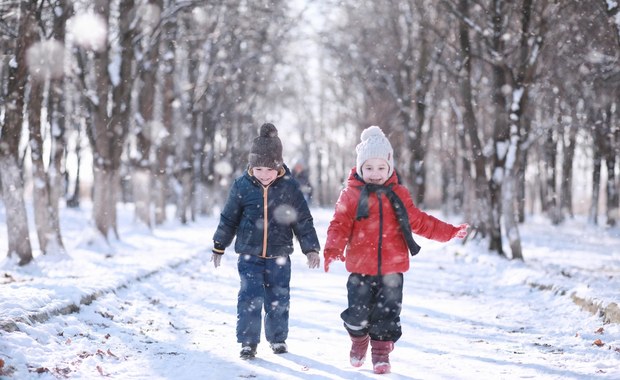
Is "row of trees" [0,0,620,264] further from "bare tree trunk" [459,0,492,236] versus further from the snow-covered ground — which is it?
the snow-covered ground

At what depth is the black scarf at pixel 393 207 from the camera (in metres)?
5.11

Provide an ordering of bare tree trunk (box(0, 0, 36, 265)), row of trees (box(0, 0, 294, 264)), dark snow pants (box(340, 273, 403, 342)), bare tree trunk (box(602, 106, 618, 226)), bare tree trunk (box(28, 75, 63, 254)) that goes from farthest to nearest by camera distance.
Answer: bare tree trunk (box(602, 106, 618, 226)) < bare tree trunk (box(28, 75, 63, 254)) < row of trees (box(0, 0, 294, 264)) < bare tree trunk (box(0, 0, 36, 265)) < dark snow pants (box(340, 273, 403, 342))

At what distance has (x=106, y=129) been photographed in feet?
50.0

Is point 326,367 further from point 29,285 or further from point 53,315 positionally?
point 29,285

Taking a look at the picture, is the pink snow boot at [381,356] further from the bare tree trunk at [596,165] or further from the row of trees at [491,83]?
the bare tree trunk at [596,165]

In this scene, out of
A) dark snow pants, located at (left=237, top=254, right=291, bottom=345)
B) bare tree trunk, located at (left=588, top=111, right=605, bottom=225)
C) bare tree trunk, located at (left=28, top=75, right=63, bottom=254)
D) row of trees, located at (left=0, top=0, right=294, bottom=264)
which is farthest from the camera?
bare tree trunk, located at (left=588, top=111, right=605, bottom=225)

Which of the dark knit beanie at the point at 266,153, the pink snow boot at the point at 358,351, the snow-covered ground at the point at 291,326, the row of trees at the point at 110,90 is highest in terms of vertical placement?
the row of trees at the point at 110,90

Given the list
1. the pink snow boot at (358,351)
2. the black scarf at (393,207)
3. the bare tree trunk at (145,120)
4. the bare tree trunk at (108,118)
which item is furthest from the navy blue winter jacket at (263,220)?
the bare tree trunk at (145,120)

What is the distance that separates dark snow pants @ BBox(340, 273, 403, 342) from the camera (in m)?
5.18

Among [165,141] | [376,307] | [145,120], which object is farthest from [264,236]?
[165,141]

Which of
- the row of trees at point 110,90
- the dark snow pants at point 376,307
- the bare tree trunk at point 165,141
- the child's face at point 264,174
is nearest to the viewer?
the dark snow pants at point 376,307

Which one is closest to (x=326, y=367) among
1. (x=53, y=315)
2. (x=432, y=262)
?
(x=53, y=315)

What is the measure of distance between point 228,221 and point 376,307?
4.80 ft

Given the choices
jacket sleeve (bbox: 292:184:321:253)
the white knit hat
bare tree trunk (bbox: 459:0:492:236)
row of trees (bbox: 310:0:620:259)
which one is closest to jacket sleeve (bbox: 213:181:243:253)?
jacket sleeve (bbox: 292:184:321:253)
